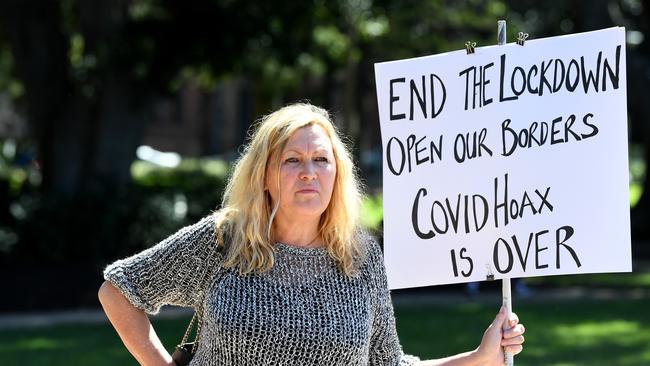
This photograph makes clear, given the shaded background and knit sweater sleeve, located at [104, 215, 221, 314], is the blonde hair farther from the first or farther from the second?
the shaded background

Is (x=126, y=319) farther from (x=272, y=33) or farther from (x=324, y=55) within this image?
(x=324, y=55)

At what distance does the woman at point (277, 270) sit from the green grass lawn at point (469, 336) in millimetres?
5812

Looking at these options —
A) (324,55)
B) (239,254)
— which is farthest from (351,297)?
(324,55)

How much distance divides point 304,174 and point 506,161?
802 mm

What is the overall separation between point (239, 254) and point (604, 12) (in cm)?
1274

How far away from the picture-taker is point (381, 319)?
3248mm

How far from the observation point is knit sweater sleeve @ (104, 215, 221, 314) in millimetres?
3146

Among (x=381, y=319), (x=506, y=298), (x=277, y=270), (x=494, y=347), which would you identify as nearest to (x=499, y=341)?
(x=494, y=347)

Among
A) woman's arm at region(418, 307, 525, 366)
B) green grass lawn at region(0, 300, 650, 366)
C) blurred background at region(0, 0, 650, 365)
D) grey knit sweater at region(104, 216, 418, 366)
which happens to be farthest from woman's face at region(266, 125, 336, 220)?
blurred background at region(0, 0, 650, 365)

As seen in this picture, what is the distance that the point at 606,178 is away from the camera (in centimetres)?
353

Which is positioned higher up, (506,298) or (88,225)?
(88,225)

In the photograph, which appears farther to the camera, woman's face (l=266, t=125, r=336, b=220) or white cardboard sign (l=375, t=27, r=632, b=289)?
white cardboard sign (l=375, t=27, r=632, b=289)

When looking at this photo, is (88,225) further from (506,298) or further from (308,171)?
(308,171)

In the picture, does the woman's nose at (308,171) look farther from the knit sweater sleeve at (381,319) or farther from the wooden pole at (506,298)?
the wooden pole at (506,298)
